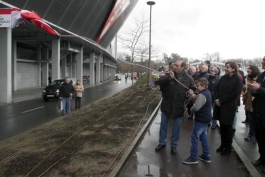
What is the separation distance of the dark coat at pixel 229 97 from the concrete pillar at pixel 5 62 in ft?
48.4

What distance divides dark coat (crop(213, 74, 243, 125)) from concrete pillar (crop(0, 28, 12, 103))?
14.8m

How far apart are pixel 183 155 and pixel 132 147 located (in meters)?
1.14

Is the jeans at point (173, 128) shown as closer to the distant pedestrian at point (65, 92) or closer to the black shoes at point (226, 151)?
the black shoes at point (226, 151)

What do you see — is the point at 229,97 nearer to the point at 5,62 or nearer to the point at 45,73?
the point at 5,62

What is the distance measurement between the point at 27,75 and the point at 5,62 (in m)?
13.7

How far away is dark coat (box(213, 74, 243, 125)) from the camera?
4.96 metres

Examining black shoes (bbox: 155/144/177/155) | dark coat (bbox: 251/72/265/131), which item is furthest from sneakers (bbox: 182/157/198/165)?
dark coat (bbox: 251/72/265/131)

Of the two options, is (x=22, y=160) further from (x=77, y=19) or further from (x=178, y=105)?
(x=77, y=19)

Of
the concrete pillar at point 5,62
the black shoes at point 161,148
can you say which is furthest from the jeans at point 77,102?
the black shoes at point 161,148

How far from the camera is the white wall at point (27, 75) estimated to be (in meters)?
27.5

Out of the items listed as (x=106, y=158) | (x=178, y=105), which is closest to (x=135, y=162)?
(x=106, y=158)

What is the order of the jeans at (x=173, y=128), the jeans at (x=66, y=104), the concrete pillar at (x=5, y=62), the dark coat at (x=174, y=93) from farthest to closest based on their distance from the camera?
the concrete pillar at (x=5, y=62) → the jeans at (x=66, y=104) → the jeans at (x=173, y=128) → the dark coat at (x=174, y=93)

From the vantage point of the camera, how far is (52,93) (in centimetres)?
1739

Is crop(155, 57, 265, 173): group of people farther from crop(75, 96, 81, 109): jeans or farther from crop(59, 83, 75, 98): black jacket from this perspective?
crop(75, 96, 81, 109): jeans
